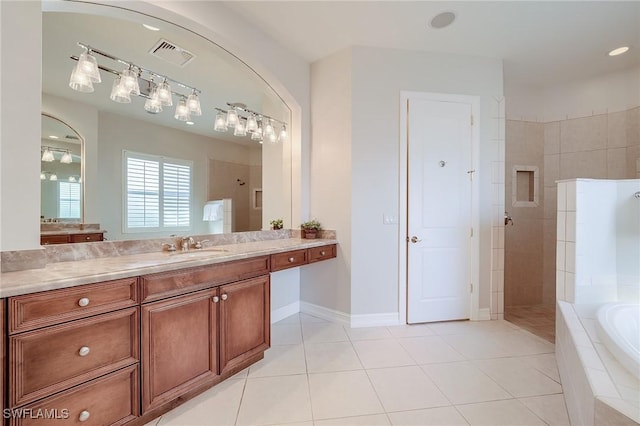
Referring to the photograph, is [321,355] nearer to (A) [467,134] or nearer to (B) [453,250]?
(B) [453,250]

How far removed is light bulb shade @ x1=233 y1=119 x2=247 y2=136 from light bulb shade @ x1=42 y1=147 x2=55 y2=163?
4.25 feet

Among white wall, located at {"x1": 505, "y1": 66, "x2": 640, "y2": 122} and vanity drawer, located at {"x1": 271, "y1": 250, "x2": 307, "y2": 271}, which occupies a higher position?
white wall, located at {"x1": 505, "y1": 66, "x2": 640, "y2": 122}

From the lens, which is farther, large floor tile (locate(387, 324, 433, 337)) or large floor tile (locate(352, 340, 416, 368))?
large floor tile (locate(387, 324, 433, 337))

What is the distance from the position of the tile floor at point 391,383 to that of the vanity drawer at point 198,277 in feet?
2.29

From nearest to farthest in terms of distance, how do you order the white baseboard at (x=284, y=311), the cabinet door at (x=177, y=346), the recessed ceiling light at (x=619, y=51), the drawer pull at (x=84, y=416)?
the drawer pull at (x=84, y=416) → the cabinet door at (x=177, y=346) → the recessed ceiling light at (x=619, y=51) → the white baseboard at (x=284, y=311)

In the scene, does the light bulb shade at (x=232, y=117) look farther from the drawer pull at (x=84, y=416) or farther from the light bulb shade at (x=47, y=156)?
the drawer pull at (x=84, y=416)

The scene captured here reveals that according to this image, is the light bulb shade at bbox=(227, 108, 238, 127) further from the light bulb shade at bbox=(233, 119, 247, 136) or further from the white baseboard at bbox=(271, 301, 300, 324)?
the white baseboard at bbox=(271, 301, 300, 324)

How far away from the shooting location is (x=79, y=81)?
1475mm

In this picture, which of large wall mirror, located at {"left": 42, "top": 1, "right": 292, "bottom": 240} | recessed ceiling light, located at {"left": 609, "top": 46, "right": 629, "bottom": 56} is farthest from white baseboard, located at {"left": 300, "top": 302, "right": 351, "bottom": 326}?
recessed ceiling light, located at {"left": 609, "top": 46, "right": 629, "bottom": 56}

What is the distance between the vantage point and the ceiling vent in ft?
6.58

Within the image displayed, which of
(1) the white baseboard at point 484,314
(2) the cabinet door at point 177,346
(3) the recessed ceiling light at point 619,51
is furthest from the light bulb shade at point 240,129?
(3) the recessed ceiling light at point 619,51

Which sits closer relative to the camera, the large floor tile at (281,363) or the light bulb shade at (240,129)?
the large floor tile at (281,363)

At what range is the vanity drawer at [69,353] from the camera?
100 centimetres

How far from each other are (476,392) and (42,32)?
331 centimetres
